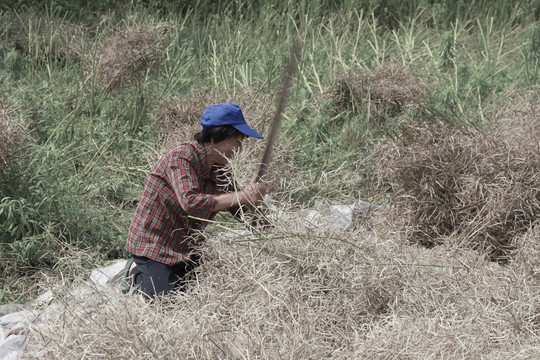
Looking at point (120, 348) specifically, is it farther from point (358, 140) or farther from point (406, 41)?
point (406, 41)

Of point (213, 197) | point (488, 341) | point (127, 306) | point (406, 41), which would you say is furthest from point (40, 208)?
point (406, 41)

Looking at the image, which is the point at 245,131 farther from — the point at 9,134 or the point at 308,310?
the point at 9,134

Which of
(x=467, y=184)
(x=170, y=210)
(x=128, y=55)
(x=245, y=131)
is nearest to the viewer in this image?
(x=245, y=131)

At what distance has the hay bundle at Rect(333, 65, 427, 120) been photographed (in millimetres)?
5625

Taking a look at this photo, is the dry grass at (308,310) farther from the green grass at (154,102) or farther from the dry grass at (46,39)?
the dry grass at (46,39)

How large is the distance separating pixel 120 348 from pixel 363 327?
100 centimetres

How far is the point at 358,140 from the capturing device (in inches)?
211

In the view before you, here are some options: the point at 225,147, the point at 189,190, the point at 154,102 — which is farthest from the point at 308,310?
the point at 154,102

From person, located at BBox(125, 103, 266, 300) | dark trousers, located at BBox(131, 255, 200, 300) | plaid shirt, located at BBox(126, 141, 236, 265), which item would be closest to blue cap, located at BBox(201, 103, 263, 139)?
person, located at BBox(125, 103, 266, 300)

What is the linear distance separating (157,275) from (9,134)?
145 centimetres

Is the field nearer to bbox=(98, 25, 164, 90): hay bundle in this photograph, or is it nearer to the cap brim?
bbox=(98, 25, 164, 90): hay bundle

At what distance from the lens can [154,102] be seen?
5805mm

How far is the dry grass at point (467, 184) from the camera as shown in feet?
13.1

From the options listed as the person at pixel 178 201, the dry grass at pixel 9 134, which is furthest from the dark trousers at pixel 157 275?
the dry grass at pixel 9 134
